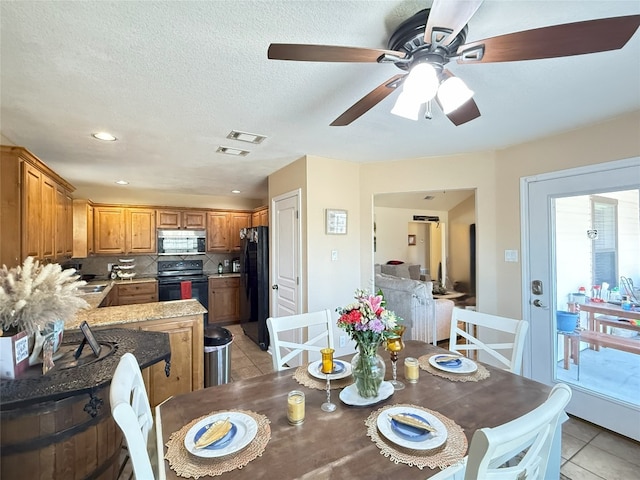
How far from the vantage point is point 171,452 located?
3.28ft

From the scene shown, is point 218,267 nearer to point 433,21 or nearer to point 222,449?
point 222,449

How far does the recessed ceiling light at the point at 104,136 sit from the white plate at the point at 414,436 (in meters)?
2.92

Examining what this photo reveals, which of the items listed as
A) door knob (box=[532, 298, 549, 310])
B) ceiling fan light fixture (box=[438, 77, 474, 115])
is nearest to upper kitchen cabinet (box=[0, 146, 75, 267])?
ceiling fan light fixture (box=[438, 77, 474, 115])

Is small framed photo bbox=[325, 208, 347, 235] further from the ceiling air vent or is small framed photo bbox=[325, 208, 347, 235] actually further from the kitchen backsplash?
the ceiling air vent

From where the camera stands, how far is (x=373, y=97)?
1524mm

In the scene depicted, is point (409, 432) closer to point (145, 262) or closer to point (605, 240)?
point (605, 240)

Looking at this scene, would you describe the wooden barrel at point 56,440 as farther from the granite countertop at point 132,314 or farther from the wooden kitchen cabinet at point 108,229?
the wooden kitchen cabinet at point 108,229

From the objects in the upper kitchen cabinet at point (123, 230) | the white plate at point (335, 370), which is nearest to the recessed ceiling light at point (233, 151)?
the white plate at point (335, 370)

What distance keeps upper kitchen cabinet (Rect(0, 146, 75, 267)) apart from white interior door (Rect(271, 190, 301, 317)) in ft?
7.54

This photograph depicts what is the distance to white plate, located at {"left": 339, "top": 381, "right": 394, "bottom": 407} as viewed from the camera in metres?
1.30

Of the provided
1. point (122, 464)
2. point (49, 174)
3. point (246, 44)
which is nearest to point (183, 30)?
point (246, 44)

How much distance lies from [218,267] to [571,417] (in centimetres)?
542

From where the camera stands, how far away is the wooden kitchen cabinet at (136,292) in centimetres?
469

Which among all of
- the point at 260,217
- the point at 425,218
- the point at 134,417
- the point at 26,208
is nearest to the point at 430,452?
the point at 134,417
